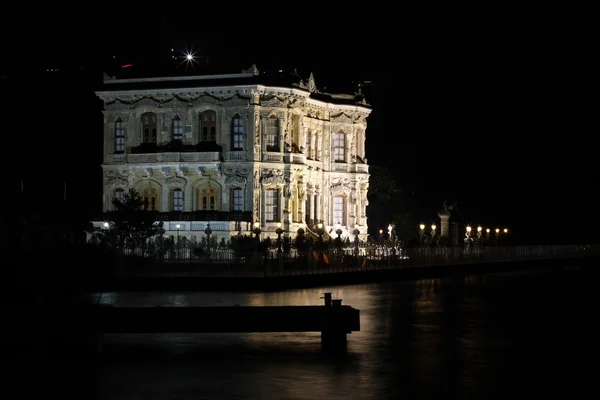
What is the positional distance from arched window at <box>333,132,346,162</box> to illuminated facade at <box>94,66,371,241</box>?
6423 millimetres

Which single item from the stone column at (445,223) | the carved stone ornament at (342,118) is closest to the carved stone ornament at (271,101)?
the carved stone ornament at (342,118)

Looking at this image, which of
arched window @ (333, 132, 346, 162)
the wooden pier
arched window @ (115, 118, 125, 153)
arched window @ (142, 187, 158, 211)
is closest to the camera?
the wooden pier

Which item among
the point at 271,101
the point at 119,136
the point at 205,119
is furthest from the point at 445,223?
the point at 119,136

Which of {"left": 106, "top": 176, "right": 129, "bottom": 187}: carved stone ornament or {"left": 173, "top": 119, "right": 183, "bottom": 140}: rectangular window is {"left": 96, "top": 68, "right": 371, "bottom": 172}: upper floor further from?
{"left": 106, "top": 176, "right": 129, "bottom": 187}: carved stone ornament

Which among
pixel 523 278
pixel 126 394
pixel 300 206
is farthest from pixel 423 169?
pixel 126 394

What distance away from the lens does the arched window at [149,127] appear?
64.6m

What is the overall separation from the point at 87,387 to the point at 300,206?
5033cm

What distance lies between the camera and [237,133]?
6319 centimetres

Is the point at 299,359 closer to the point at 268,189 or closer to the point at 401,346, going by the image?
the point at 401,346

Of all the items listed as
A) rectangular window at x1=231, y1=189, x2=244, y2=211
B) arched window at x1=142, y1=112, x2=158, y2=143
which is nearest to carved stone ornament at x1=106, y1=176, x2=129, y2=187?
arched window at x1=142, y1=112, x2=158, y2=143

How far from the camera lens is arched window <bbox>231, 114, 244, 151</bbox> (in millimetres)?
62969

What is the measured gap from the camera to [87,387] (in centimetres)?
1530

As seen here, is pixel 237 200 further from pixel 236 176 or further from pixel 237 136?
pixel 237 136

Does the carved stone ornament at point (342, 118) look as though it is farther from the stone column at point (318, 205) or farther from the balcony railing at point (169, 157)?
the balcony railing at point (169, 157)
